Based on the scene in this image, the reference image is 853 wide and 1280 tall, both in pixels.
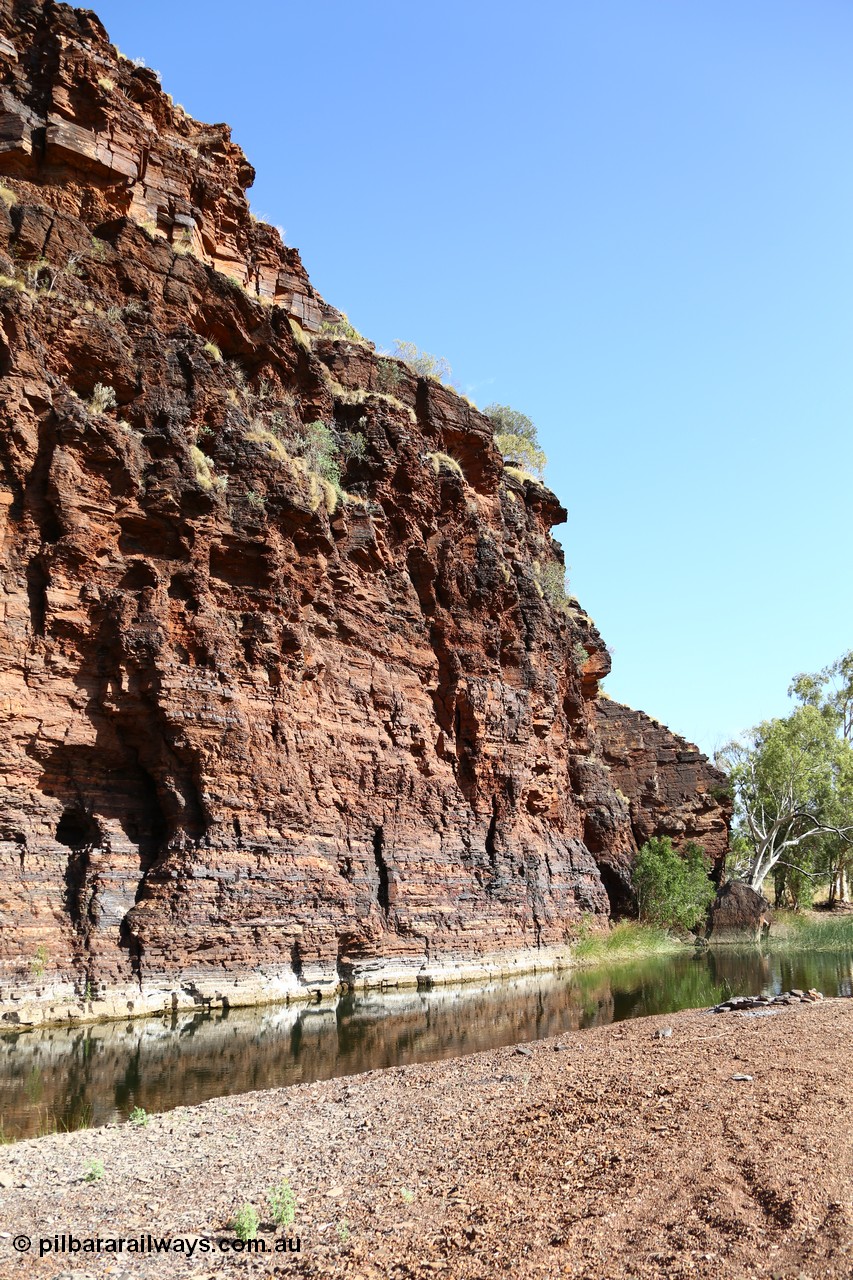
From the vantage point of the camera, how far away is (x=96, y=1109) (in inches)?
437

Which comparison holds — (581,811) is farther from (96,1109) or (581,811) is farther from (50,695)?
(96,1109)

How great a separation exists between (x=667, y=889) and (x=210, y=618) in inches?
1099

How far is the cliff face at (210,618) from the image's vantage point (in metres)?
19.9

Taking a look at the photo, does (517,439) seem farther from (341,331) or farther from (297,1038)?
(297,1038)

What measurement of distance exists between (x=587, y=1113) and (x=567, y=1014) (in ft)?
36.7

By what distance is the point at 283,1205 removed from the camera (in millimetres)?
6930

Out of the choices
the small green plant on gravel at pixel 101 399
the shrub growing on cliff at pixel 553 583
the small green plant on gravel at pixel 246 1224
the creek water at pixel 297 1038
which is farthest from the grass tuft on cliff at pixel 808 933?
the small green plant on gravel at pixel 246 1224

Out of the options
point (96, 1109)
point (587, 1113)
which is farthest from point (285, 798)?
point (587, 1113)

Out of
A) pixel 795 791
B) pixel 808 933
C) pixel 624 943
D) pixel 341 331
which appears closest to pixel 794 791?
pixel 795 791

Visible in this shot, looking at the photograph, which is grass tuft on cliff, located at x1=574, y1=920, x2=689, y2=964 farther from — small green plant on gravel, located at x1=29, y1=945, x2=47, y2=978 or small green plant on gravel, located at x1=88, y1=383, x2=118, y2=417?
small green plant on gravel, located at x1=88, y1=383, x2=118, y2=417

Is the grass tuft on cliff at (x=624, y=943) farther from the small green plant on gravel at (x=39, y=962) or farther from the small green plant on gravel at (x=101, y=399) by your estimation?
A: the small green plant on gravel at (x=101, y=399)

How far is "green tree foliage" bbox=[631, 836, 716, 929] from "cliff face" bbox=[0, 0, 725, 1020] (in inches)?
323

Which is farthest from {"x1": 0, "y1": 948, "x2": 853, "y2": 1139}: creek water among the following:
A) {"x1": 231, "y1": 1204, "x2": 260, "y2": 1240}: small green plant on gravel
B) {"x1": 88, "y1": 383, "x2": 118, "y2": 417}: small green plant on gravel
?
{"x1": 88, "y1": 383, "x2": 118, "y2": 417}: small green plant on gravel

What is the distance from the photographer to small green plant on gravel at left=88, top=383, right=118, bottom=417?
22.2 m
